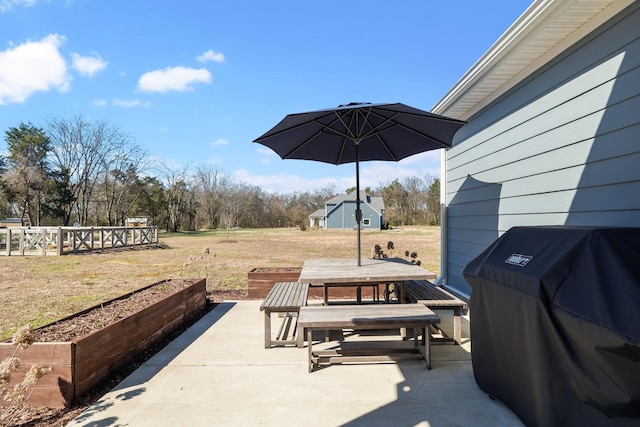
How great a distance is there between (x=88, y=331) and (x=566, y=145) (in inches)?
172

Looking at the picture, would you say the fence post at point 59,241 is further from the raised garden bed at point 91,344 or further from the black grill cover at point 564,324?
the black grill cover at point 564,324

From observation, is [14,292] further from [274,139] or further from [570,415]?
[570,415]

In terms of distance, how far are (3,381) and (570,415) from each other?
9.55 feet

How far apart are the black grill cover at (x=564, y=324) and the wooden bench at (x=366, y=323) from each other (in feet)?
2.13

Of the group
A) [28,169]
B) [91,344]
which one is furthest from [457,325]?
[28,169]

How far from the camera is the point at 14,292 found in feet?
20.8

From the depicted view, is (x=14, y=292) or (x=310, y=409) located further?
(x=14, y=292)

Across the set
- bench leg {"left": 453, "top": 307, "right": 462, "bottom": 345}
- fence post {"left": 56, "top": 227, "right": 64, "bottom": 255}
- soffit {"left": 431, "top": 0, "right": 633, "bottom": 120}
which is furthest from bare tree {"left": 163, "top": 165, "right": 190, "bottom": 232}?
bench leg {"left": 453, "top": 307, "right": 462, "bottom": 345}

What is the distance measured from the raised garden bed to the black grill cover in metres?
2.75

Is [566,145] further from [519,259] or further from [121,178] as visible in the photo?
[121,178]

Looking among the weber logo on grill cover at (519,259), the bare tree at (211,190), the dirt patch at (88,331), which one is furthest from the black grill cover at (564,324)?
the bare tree at (211,190)

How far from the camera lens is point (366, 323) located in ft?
9.18

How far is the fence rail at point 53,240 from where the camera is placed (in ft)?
42.8

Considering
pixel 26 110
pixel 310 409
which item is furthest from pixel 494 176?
pixel 26 110
